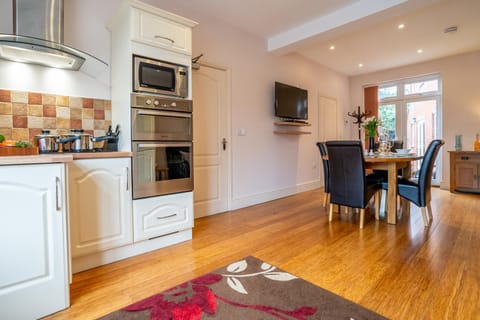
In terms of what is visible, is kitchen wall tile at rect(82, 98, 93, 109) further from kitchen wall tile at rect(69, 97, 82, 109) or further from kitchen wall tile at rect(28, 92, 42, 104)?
kitchen wall tile at rect(28, 92, 42, 104)

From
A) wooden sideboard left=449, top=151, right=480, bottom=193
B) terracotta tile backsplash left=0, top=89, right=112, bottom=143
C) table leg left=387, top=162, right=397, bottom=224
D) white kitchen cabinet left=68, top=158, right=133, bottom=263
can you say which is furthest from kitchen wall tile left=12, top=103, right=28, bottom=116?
wooden sideboard left=449, top=151, right=480, bottom=193

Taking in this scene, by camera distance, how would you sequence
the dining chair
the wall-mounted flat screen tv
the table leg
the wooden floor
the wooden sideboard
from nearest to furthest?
the wooden floor → the dining chair → the table leg → the wall-mounted flat screen tv → the wooden sideboard

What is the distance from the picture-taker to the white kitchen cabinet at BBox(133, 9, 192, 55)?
84.6 inches

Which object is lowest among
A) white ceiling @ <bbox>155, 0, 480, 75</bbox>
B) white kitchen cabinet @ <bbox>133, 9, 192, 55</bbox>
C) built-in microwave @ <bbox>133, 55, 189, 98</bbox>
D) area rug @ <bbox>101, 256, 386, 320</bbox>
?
area rug @ <bbox>101, 256, 386, 320</bbox>

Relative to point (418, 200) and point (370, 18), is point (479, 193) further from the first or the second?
point (370, 18)

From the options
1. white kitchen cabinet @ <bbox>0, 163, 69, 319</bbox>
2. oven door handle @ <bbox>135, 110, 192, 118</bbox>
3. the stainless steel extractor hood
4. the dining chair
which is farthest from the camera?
the dining chair

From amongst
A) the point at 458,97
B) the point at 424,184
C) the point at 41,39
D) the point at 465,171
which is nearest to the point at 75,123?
the point at 41,39

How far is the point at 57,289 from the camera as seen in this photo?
1458mm

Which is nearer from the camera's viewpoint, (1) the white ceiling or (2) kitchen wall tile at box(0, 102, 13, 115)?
(2) kitchen wall tile at box(0, 102, 13, 115)

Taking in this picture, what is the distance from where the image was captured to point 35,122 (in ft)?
6.93

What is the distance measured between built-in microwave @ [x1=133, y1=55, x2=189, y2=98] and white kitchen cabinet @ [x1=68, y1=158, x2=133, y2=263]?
0.70 meters

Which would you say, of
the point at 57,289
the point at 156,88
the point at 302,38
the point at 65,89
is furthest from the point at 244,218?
the point at 302,38

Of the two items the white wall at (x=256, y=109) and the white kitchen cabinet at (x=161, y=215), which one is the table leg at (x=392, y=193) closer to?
the white wall at (x=256, y=109)

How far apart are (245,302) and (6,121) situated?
2.33 metres
